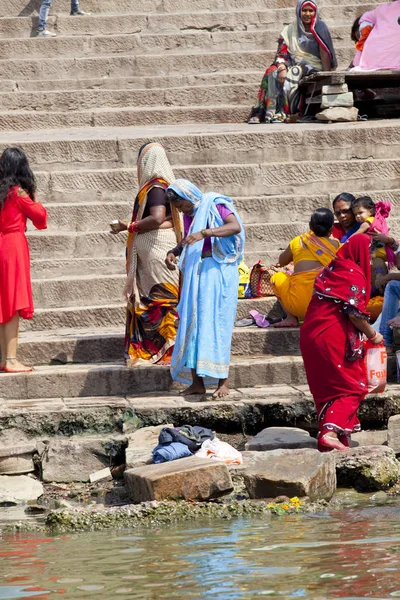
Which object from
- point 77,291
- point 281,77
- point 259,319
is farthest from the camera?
point 281,77

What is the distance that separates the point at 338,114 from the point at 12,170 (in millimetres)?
4558

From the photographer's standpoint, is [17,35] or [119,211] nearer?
[119,211]

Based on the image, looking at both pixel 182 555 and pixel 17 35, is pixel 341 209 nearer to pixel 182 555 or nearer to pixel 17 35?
pixel 182 555

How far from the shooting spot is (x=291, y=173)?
36.2 feet

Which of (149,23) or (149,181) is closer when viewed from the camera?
(149,181)

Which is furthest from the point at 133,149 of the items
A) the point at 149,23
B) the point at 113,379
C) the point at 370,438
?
the point at 370,438

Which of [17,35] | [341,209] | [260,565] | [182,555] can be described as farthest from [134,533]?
[17,35]

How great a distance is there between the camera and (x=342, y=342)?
7.51m

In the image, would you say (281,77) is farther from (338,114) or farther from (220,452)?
(220,452)

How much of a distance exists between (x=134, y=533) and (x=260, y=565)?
3.36 feet

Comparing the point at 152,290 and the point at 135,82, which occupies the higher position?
the point at 135,82

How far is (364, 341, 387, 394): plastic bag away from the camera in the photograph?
7.60 m

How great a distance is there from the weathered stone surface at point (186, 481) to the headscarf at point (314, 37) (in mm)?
7006

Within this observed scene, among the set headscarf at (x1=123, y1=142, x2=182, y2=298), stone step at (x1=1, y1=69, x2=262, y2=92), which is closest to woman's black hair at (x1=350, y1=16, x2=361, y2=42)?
stone step at (x1=1, y1=69, x2=262, y2=92)
